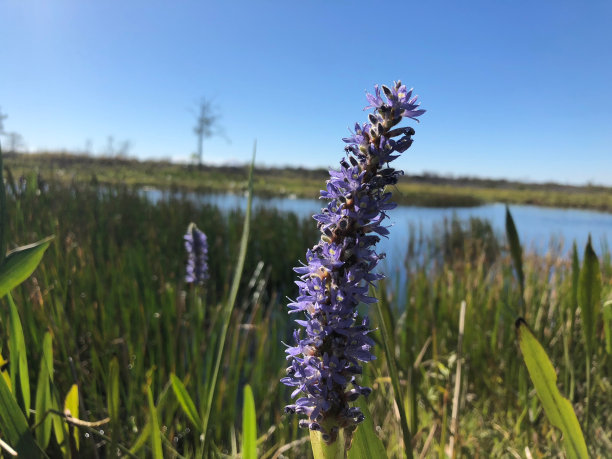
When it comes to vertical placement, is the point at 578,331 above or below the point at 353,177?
below

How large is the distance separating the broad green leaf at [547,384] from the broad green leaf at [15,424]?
0.96m

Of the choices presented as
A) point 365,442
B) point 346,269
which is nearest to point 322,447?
point 365,442

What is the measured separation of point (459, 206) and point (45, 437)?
41.3 metres

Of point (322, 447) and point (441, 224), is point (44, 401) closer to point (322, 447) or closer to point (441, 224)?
point (322, 447)

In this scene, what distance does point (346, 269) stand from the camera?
2.46ft

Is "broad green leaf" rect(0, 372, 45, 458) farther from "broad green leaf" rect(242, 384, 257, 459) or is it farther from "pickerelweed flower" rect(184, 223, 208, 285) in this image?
"pickerelweed flower" rect(184, 223, 208, 285)

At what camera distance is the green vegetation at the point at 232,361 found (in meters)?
1.41

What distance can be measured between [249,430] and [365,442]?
28cm

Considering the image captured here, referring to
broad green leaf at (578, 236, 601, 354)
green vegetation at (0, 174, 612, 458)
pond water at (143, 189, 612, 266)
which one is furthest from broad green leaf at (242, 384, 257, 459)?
broad green leaf at (578, 236, 601, 354)

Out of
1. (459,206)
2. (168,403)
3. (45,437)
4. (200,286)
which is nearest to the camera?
(45,437)

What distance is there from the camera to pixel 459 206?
39.4 meters

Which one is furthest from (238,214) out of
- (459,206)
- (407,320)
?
(459,206)

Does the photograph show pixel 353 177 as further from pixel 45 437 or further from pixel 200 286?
pixel 200 286

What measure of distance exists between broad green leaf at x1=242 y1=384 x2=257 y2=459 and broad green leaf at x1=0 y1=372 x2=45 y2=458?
405 millimetres
